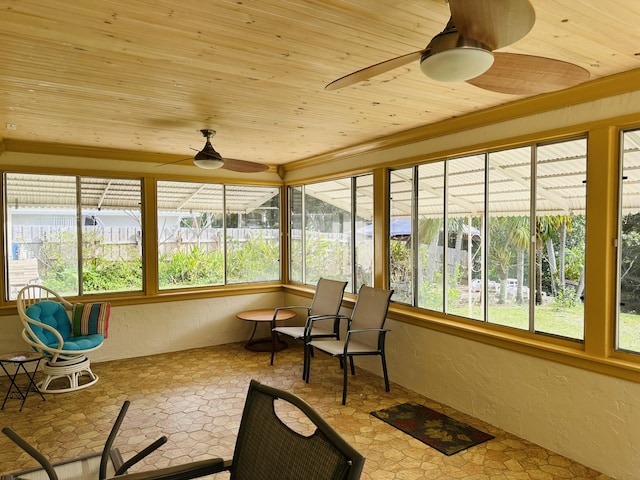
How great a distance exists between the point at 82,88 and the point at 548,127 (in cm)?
316

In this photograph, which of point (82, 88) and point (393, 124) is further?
point (393, 124)

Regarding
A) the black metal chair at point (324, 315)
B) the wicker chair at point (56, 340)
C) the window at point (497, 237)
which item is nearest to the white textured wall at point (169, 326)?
the wicker chair at point (56, 340)

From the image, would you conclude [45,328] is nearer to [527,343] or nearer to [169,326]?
[169,326]

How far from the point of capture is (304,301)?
5.89m

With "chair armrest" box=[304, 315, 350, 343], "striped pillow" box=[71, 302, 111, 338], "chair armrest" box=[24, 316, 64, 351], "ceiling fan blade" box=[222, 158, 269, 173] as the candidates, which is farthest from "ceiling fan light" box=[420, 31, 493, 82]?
"striped pillow" box=[71, 302, 111, 338]

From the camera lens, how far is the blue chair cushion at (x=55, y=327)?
13.7ft

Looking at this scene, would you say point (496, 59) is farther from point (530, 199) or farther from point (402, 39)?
point (530, 199)

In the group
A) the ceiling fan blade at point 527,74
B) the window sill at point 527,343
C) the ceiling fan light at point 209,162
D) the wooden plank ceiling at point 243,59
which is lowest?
the window sill at point 527,343

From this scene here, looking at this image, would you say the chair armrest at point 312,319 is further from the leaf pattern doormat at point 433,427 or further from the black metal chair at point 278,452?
the black metal chair at point 278,452

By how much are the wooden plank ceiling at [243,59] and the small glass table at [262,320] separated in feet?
8.09

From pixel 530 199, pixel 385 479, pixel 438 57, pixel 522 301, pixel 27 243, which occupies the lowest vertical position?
pixel 385 479

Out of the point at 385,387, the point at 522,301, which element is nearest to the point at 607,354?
the point at 522,301

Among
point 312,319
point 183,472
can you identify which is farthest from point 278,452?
point 312,319

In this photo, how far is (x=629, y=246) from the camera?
266 centimetres
